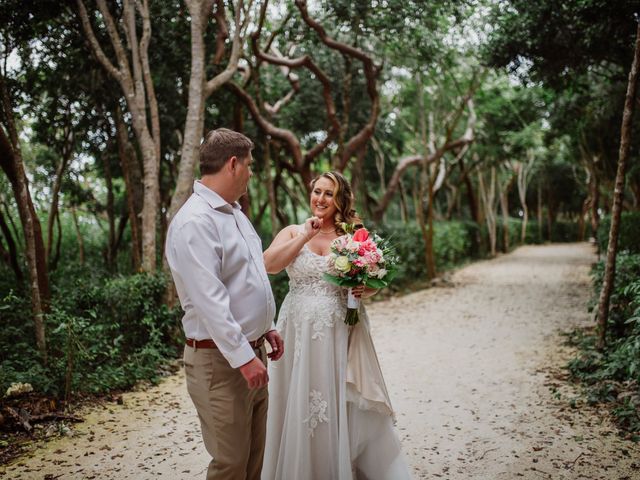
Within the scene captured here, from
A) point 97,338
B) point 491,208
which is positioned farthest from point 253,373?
point 491,208

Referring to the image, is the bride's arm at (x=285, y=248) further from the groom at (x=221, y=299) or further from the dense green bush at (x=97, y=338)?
the dense green bush at (x=97, y=338)

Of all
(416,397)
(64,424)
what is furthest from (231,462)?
(416,397)

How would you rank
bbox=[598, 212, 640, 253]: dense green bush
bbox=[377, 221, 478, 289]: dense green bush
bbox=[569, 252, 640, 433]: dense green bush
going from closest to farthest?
bbox=[569, 252, 640, 433]: dense green bush < bbox=[598, 212, 640, 253]: dense green bush < bbox=[377, 221, 478, 289]: dense green bush

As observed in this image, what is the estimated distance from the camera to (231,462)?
2.52 meters

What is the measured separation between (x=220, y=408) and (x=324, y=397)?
1.16 meters

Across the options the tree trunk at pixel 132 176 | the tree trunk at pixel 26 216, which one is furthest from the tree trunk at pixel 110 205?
the tree trunk at pixel 26 216

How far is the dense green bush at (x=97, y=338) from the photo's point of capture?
17.9 feet

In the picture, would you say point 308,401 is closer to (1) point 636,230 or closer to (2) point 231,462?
(2) point 231,462

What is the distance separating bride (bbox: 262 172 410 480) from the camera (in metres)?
3.47

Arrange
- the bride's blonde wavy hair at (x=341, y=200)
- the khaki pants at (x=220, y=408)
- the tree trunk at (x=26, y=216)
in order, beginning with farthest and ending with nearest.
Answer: the tree trunk at (x=26, y=216)
the bride's blonde wavy hair at (x=341, y=200)
the khaki pants at (x=220, y=408)

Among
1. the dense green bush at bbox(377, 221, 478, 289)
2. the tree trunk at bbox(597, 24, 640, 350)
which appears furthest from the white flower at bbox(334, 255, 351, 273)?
the dense green bush at bbox(377, 221, 478, 289)

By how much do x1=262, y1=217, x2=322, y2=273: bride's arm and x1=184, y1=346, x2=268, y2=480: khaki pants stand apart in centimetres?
95

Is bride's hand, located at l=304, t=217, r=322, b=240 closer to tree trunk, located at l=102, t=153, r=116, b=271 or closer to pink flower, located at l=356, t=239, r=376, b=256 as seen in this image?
pink flower, located at l=356, t=239, r=376, b=256

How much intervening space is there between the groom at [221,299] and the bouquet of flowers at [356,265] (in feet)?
2.73
